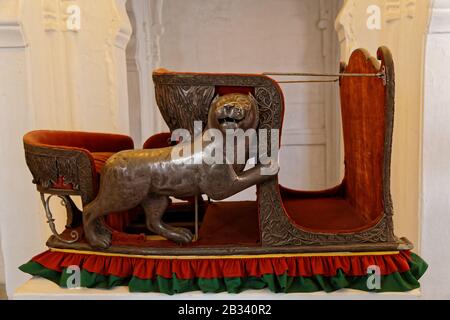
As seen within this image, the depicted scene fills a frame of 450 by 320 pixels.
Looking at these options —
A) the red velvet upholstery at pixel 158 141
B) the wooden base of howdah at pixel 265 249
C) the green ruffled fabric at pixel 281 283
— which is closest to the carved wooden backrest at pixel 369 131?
the wooden base of howdah at pixel 265 249

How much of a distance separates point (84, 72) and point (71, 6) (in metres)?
0.45

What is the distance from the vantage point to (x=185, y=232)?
1833 millimetres

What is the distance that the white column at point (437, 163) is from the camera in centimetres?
261

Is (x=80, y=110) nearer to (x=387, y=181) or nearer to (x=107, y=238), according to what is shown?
(x=107, y=238)

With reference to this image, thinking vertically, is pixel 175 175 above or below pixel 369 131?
below

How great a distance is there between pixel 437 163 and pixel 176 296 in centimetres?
190

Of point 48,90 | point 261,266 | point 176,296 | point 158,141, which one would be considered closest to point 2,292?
point 48,90

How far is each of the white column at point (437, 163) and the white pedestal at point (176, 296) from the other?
44.8 inches

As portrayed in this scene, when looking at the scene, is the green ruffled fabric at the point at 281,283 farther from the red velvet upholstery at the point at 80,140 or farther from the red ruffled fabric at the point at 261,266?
the red velvet upholstery at the point at 80,140

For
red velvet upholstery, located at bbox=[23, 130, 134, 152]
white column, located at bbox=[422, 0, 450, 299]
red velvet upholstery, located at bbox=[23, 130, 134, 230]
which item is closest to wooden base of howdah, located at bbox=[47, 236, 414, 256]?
red velvet upholstery, located at bbox=[23, 130, 134, 230]

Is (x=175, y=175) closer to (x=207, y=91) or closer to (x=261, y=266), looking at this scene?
(x=207, y=91)

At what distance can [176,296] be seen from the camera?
1752 millimetres

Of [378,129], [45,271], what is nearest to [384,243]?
[378,129]

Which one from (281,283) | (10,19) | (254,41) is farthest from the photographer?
(254,41)
